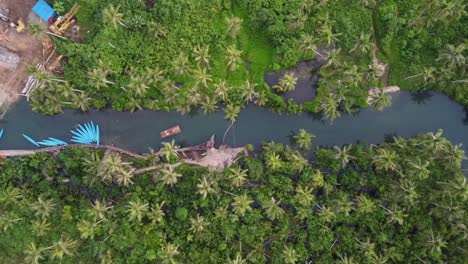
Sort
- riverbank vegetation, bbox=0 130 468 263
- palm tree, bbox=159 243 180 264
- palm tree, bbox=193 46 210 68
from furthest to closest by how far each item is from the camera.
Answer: palm tree, bbox=193 46 210 68, riverbank vegetation, bbox=0 130 468 263, palm tree, bbox=159 243 180 264

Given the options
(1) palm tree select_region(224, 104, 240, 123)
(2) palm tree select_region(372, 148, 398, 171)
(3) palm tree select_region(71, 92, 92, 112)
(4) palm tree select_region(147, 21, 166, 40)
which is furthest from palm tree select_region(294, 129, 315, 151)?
(3) palm tree select_region(71, 92, 92, 112)

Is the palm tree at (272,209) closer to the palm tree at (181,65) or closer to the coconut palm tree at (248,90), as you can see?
the coconut palm tree at (248,90)

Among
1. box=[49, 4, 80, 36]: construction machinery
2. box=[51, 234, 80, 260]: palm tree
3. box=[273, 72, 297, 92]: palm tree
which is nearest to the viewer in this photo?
box=[51, 234, 80, 260]: palm tree

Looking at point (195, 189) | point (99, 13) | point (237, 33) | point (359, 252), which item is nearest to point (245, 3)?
point (237, 33)

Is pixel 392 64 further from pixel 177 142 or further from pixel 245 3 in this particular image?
pixel 177 142

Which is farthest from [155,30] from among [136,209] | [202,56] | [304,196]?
[304,196]

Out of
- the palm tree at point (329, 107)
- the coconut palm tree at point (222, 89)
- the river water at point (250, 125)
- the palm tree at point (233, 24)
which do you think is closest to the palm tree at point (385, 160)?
the river water at point (250, 125)

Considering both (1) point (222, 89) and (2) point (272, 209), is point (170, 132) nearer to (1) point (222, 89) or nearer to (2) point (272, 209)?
(1) point (222, 89)

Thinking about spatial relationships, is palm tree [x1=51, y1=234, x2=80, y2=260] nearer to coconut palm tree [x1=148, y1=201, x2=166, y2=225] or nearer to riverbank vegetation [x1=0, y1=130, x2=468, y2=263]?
riverbank vegetation [x1=0, y1=130, x2=468, y2=263]
